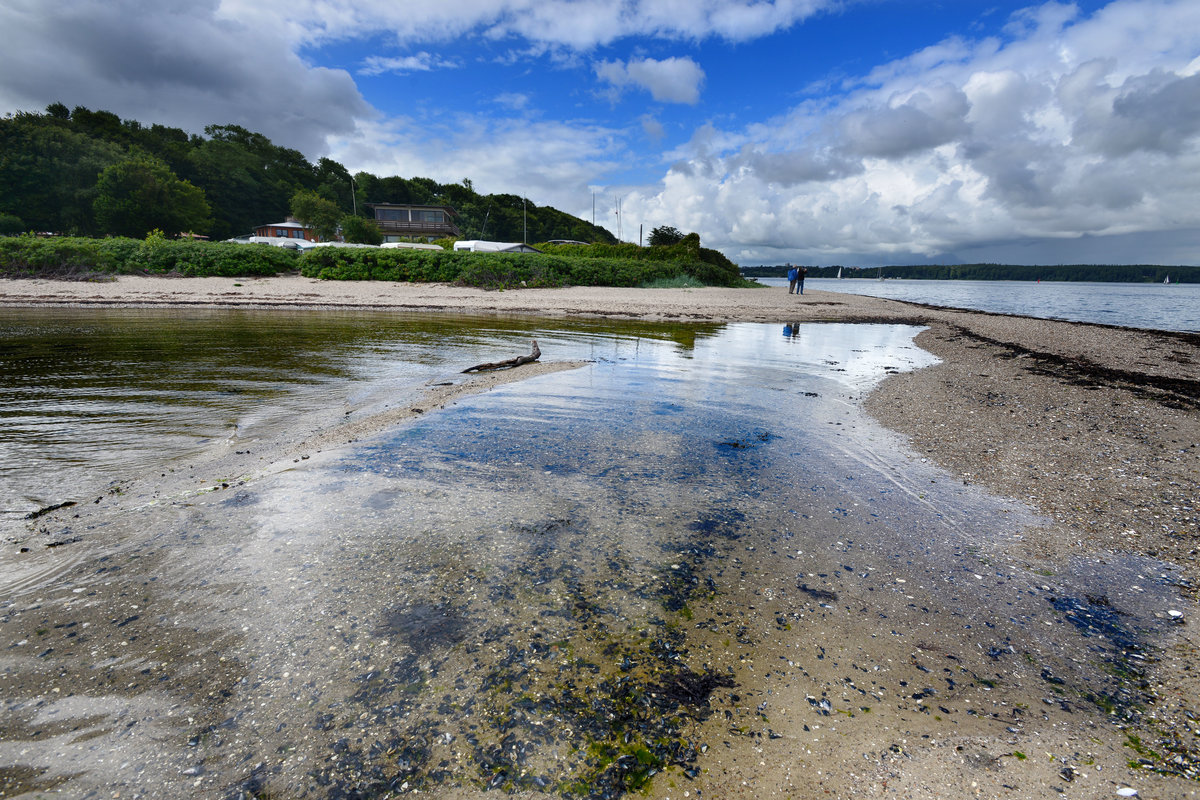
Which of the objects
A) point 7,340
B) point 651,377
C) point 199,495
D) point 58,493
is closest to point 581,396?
point 651,377

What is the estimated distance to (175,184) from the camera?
59094mm

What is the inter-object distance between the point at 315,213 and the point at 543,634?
84.2 metres

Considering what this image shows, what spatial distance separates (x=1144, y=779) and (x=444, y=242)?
63.3 metres

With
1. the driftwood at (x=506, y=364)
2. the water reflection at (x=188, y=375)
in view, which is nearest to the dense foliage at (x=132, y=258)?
the water reflection at (x=188, y=375)

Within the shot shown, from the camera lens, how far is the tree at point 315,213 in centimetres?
7150

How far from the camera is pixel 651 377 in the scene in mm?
11625

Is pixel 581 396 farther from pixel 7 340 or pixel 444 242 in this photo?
pixel 444 242

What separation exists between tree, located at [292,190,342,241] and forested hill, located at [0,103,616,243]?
10.5 meters

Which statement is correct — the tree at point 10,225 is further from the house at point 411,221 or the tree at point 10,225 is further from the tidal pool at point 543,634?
the tidal pool at point 543,634

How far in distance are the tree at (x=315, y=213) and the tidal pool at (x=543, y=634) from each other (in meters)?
80.0

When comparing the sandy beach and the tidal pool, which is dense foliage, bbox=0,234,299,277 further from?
the tidal pool

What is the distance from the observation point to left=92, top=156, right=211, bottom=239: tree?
5419cm

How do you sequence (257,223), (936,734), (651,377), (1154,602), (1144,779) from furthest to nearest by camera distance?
(257,223)
(651,377)
(1154,602)
(936,734)
(1144,779)

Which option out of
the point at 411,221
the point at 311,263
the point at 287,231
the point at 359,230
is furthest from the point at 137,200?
the point at 311,263
